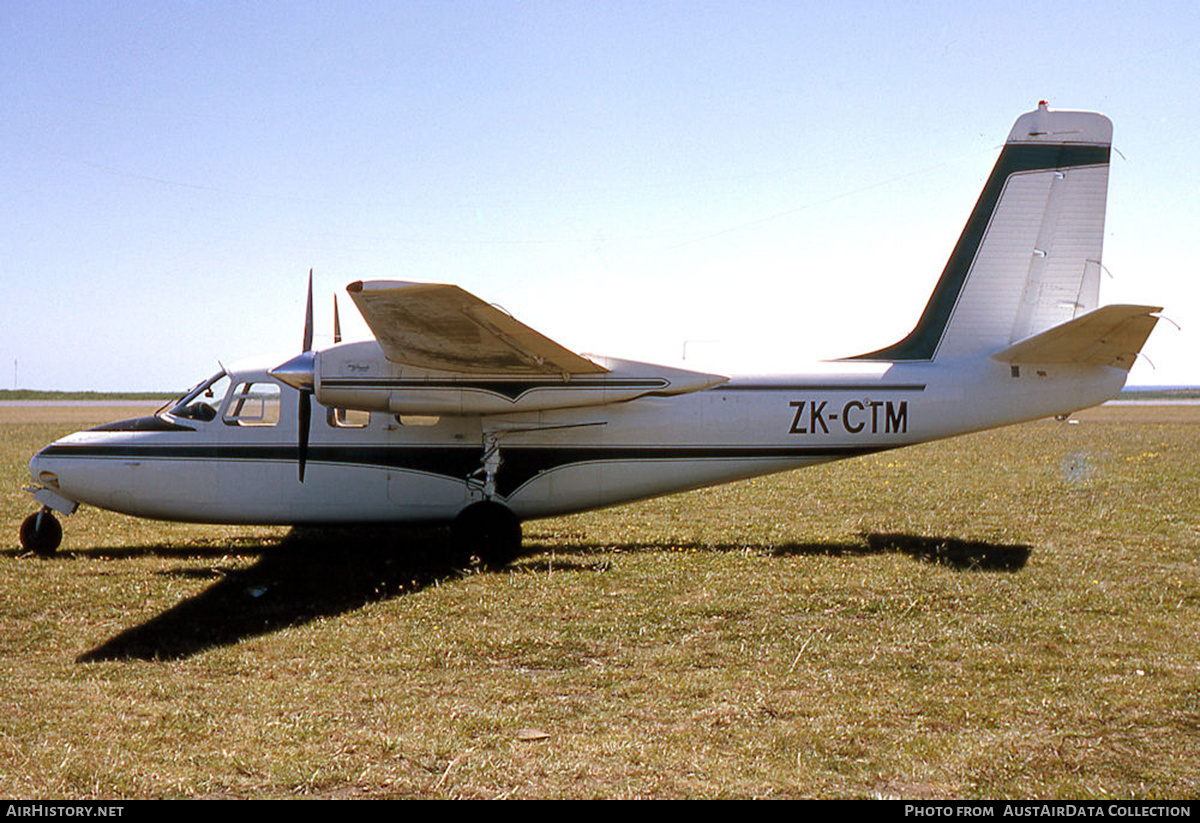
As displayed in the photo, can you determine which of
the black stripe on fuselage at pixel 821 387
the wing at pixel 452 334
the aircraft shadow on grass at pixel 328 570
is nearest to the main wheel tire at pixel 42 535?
the aircraft shadow on grass at pixel 328 570

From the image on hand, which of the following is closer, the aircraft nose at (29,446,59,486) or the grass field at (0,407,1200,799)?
the grass field at (0,407,1200,799)

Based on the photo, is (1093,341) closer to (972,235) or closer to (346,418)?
(972,235)

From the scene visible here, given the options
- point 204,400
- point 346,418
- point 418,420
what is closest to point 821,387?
point 418,420

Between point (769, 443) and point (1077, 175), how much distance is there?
17.4 ft

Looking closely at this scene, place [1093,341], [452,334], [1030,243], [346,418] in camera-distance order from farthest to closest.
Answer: [1030,243]
[346,418]
[1093,341]
[452,334]

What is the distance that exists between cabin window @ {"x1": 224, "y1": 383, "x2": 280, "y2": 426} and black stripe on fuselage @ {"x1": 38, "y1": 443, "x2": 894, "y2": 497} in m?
0.36

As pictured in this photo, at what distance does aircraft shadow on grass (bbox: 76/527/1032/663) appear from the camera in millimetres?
7938

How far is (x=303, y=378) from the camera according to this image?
10625 mm

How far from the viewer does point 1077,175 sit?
463 inches

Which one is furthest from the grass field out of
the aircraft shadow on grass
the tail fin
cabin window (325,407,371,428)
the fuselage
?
the tail fin

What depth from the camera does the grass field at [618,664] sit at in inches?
196

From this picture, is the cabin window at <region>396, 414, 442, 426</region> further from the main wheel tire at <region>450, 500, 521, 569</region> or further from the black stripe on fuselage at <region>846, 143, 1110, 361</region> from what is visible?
the black stripe on fuselage at <region>846, 143, 1110, 361</region>

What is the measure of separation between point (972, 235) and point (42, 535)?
12.6 metres

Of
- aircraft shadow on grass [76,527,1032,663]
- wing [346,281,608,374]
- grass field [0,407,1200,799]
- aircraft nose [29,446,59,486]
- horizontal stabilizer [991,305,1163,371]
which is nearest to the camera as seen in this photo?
grass field [0,407,1200,799]
